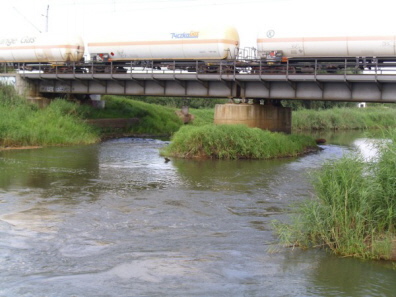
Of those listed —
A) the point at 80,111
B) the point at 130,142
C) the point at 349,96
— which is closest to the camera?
the point at 349,96

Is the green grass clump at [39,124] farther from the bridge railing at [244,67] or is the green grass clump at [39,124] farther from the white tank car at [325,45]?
the white tank car at [325,45]

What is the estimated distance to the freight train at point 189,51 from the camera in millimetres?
29531

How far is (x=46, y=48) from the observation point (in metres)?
39.9

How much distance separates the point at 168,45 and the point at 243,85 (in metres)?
5.44

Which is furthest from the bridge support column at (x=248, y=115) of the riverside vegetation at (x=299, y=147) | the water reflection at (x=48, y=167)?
the water reflection at (x=48, y=167)

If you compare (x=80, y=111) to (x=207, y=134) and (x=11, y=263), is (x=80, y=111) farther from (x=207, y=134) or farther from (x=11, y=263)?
(x=11, y=263)

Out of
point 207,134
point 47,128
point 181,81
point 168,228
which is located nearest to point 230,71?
point 181,81

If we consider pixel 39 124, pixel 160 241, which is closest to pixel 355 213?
pixel 160 241

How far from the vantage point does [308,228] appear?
38.1 ft

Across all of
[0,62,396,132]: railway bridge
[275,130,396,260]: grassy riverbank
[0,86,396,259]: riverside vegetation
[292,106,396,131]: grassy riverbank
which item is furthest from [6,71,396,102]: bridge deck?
[292,106,396,131]: grassy riverbank

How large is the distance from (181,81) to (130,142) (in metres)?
6.27

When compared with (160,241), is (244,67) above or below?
above

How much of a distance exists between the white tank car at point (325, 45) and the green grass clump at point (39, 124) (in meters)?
12.5

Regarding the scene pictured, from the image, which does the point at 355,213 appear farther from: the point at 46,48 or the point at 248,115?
the point at 46,48
